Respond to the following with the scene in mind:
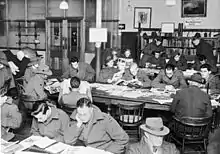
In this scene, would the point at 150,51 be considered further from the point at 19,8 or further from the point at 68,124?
the point at 68,124

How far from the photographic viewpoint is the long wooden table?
15.7ft

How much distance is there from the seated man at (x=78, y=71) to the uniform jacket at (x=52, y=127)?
315cm

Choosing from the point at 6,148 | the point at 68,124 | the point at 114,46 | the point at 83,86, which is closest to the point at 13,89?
the point at 83,86

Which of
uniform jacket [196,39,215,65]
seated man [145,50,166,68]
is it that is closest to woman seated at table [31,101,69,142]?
seated man [145,50,166,68]

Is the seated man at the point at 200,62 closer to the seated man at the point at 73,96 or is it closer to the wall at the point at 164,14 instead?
the wall at the point at 164,14

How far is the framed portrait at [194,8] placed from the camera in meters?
11.1

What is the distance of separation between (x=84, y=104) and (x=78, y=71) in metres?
3.62

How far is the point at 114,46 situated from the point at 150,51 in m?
1.21

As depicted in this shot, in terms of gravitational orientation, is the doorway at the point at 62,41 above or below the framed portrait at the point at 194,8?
below

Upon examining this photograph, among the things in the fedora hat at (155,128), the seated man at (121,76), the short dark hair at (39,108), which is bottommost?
the fedora hat at (155,128)

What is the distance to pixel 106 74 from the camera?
6758 mm

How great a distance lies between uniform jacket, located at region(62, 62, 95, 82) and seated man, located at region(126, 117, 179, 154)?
4068 millimetres

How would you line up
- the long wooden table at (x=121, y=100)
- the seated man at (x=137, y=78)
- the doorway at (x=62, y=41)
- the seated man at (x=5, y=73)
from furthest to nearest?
the doorway at (x=62, y=41), the seated man at (x=137, y=78), the seated man at (x=5, y=73), the long wooden table at (x=121, y=100)

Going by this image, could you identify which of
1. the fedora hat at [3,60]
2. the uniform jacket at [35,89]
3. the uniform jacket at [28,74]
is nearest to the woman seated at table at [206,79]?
the uniform jacket at [35,89]
